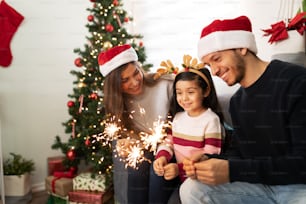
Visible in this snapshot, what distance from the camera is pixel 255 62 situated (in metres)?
1.02

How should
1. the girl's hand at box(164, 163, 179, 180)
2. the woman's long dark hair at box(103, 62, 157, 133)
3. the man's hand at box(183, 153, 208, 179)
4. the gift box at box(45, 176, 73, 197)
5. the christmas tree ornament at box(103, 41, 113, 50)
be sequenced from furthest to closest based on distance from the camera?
the gift box at box(45, 176, 73, 197) < the christmas tree ornament at box(103, 41, 113, 50) < the woman's long dark hair at box(103, 62, 157, 133) < the girl's hand at box(164, 163, 179, 180) < the man's hand at box(183, 153, 208, 179)

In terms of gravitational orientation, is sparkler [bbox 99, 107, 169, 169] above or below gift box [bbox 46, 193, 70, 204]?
above

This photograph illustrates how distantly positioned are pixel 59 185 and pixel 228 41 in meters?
1.35

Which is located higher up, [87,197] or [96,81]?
[96,81]

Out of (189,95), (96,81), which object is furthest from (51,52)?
(189,95)

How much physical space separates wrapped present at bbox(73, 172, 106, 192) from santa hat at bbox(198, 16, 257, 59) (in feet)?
3.33

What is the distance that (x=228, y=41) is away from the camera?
101cm

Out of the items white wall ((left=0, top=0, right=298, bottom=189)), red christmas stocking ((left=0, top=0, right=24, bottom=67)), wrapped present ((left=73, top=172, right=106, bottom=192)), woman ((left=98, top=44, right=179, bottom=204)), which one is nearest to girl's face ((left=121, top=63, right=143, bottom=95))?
woman ((left=98, top=44, right=179, bottom=204))

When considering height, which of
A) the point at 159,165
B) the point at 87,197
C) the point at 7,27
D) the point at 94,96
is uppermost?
the point at 7,27

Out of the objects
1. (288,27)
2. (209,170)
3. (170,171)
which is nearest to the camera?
(209,170)

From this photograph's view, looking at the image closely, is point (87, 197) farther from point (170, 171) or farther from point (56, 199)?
point (170, 171)

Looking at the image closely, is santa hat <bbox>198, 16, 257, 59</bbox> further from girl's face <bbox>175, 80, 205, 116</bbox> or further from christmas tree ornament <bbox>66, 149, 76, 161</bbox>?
christmas tree ornament <bbox>66, 149, 76, 161</bbox>

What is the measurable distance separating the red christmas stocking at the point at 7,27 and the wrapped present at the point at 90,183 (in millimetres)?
912

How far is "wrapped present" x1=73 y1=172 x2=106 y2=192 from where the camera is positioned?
68.2 inches
